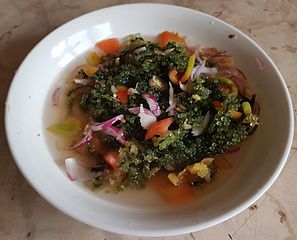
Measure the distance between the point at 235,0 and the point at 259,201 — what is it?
2.93 ft

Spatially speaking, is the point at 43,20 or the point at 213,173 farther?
the point at 43,20

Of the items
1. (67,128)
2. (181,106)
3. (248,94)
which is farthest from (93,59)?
(248,94)

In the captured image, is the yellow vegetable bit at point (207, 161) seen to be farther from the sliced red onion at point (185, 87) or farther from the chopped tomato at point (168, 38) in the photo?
the chopped tomato at point (168, 38)

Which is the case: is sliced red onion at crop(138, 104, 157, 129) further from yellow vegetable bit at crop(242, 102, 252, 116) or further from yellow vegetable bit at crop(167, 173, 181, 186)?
yellow vegetable bit at crop(242, 102, 252, 116)

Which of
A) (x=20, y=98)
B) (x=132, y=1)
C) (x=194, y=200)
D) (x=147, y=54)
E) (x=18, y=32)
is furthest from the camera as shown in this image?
(x=132, y=1)

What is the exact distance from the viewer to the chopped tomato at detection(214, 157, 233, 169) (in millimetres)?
1212

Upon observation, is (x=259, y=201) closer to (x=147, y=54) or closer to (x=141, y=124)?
(x=141, y=124)

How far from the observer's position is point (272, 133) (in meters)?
1.19

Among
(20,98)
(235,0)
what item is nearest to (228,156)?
(20,98)

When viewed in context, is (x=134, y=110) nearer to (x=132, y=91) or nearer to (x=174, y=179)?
(x=132, y=91)

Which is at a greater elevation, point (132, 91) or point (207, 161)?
point (132, 91)

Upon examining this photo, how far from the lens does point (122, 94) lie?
128cm

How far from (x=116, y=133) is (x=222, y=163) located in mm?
315

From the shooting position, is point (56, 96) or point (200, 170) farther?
point (56, 96)
